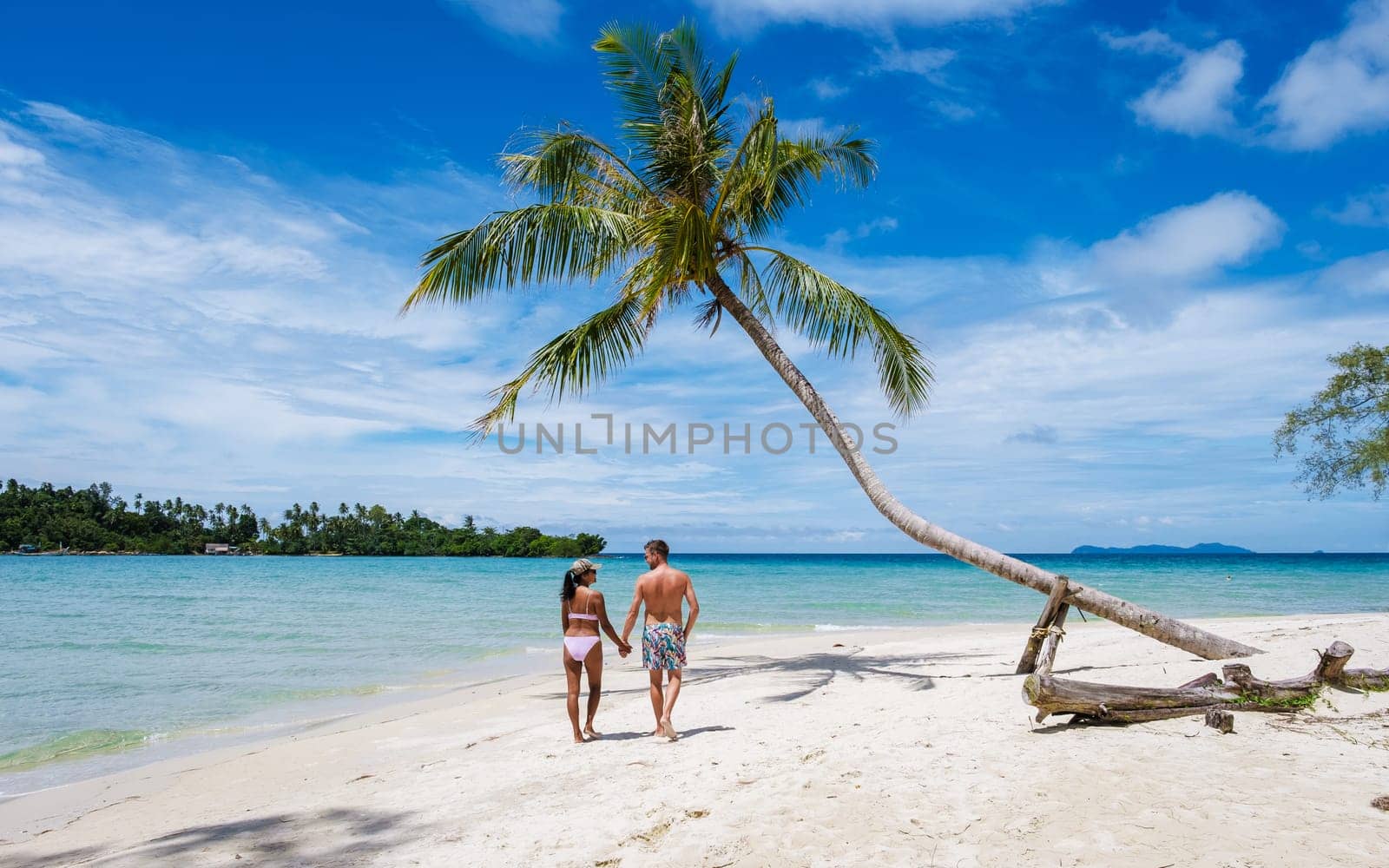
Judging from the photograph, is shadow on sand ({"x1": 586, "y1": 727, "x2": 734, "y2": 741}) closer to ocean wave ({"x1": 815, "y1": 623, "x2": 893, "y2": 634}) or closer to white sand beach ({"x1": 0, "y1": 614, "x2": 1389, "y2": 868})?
white sand beach ({"x1": 0, "y1": 614, "x2": 1389, "y2": 868})

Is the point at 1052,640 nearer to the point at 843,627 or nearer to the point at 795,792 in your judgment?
the point at 795,792

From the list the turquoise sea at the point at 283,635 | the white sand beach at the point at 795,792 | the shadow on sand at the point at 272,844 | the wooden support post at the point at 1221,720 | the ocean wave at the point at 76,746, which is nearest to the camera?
the white sand beach at the point at 795,792

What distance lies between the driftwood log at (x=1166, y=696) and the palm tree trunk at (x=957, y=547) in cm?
154

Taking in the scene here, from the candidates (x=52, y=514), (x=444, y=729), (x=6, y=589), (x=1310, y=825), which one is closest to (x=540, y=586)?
(x=6, y=589)

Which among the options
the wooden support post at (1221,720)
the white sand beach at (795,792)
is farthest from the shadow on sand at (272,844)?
the wooden support post at (1221,720)

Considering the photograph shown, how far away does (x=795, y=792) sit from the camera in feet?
14.5

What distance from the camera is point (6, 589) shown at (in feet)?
101

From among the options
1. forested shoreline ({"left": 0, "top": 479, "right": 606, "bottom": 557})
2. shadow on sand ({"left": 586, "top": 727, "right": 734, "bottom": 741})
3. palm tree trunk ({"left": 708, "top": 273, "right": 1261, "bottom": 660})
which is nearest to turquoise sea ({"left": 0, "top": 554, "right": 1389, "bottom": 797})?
shadow on sand ({"left": 586, "top": 727, "right": 734, "bottom": 741})

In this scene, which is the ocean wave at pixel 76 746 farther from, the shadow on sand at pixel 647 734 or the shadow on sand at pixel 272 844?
the shadow on sand at pixel 647 734

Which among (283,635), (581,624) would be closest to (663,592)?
(581,624)

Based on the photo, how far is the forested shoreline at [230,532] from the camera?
7619 centimetres

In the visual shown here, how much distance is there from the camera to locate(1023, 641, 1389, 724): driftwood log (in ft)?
17.0

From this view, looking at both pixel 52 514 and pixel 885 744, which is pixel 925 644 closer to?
pixel 885 744

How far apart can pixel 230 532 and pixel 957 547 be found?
351 ft
